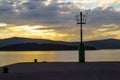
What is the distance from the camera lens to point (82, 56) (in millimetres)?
35406

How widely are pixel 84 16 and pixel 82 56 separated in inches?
140

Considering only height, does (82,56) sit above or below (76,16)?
below
